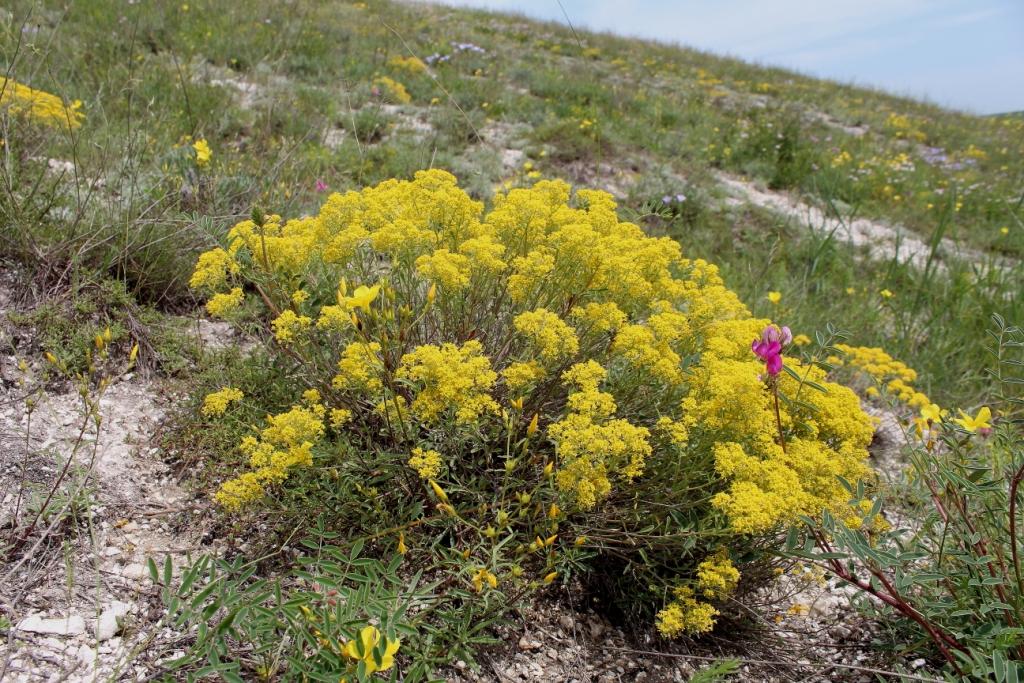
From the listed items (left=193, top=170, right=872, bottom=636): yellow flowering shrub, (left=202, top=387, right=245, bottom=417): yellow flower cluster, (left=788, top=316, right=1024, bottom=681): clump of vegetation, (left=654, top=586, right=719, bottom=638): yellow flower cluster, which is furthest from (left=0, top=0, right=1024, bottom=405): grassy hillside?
(left=654, top=586, right=719, bottom=638): yellow flower cluster

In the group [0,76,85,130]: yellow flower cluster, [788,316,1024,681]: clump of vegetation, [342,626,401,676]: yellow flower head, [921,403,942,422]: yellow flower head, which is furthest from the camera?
[0,76,85,130]: yellow flower cluster

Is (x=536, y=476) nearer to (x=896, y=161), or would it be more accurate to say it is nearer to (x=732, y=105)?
(x=896, y=161)

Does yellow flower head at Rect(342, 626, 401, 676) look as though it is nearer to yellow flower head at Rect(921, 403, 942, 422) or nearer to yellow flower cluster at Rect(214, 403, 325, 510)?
yellow flower cluster at Rect(214, 403, 325, 510)

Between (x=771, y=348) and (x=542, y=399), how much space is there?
2.50 ft

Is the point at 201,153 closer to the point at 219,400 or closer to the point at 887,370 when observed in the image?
the point at 219,400

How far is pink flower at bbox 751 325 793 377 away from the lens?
75.6 inches

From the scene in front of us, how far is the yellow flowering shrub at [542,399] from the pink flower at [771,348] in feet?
0.16

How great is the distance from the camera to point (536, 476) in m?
2.19

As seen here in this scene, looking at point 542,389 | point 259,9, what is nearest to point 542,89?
point 259,9

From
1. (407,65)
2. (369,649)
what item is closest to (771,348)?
(369,649)

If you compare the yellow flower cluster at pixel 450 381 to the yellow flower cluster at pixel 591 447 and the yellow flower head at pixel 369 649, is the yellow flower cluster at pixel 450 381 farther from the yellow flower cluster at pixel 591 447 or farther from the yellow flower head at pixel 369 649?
the yellow flower head at pixel 369 649

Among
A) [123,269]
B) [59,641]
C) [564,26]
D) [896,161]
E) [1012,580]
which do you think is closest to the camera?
[59,641]

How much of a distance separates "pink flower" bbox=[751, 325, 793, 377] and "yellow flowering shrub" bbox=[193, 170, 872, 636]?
0.05m

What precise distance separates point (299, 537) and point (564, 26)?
17.9 metres
